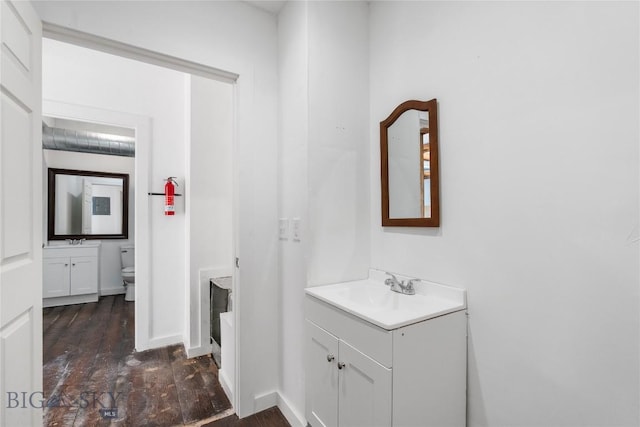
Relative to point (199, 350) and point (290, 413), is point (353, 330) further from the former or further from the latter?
point (199, 350)

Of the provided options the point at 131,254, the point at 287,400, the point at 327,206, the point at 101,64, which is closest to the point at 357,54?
the point at 327,206

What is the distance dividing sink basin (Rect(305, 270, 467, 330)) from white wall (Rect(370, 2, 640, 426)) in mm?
68

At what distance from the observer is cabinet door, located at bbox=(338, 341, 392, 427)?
112 cm

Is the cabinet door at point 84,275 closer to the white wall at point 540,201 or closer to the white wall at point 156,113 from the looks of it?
the white wall at point 156,113

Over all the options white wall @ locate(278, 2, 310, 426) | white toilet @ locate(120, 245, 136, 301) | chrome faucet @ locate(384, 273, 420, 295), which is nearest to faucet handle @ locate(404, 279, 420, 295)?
chrome faucet @ locate(384, 273, 420, 295)

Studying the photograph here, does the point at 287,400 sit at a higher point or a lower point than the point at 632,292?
lower

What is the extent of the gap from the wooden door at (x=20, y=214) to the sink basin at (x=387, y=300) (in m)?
1.19

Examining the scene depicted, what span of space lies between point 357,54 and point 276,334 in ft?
6.20

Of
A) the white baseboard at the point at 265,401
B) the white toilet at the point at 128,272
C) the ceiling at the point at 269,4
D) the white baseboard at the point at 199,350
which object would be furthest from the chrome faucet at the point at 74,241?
the ceiling at the point at 269,4

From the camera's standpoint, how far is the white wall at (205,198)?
2.74 meters

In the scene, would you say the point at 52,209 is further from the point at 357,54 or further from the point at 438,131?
the point at 438,131

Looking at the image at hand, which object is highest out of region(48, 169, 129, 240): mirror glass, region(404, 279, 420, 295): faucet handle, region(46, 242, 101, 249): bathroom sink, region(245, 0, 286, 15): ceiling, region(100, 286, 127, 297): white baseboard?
region(245, 0, 286, 15): ceiling

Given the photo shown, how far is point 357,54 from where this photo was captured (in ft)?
6.12

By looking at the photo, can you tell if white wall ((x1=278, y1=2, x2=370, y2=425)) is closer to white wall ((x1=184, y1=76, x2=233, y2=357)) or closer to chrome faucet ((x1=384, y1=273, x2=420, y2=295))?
chrome faucet ((x1=384, y1=273, x2=420, y2=295))
